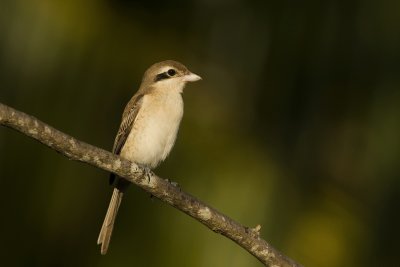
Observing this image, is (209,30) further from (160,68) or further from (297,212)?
(297,212)

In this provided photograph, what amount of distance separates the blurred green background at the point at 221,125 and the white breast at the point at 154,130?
0.25 m

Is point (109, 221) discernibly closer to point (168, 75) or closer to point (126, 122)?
point (126, 122)

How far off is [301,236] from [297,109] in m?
1.06

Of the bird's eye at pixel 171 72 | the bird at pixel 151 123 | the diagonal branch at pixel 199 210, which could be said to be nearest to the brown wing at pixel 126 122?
the bird at pixel 151 123

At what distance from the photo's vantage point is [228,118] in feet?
23.2

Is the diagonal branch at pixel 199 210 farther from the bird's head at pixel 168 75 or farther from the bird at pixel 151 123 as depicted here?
the bird's head at pixel 168 75

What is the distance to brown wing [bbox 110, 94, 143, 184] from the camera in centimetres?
659

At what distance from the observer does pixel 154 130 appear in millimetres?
6508

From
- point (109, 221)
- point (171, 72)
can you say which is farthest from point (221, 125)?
point (109, 221)

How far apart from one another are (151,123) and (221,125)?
2.52ft

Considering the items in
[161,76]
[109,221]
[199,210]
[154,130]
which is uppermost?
[161,76]

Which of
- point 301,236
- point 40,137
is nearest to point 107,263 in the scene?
point 301,236

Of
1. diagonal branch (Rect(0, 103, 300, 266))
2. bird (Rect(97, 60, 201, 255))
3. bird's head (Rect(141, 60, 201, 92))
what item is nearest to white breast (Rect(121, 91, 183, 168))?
bird (Rect(97, 60, 201, 255))

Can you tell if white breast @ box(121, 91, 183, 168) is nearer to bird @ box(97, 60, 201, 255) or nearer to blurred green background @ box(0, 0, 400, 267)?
bird @ box(97, 60, 201, 255)
